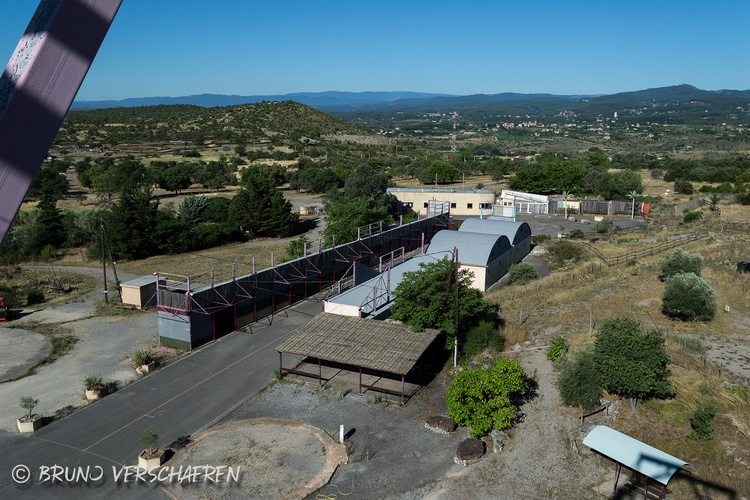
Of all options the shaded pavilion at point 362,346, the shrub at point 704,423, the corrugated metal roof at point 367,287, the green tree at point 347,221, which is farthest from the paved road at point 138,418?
the green tree at point 347,221

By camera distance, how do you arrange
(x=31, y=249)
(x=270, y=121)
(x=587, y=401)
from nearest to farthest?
1. (x=587, y=401)
2. (x=31, y=249)
3. (x=270, y=121)

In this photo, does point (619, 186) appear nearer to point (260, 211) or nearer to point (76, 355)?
point (260, 211)

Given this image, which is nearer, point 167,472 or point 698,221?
point 167,472

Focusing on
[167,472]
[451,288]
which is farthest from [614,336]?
[167,472]

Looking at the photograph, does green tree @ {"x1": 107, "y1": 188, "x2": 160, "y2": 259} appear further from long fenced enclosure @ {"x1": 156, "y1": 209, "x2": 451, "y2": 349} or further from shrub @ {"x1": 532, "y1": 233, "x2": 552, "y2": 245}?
shrub @ {"x1": 532, "y1": 233, "x2": 552, "y2": 245}

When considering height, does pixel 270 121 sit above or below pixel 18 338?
above

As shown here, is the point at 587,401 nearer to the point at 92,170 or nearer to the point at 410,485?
the point at 410,485

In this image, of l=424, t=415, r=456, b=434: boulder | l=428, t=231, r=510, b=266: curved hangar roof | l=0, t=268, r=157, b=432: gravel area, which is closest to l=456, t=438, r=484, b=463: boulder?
l=424, t=415, r=456, b=434: boulder

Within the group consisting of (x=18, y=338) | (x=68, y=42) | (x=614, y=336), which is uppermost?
(x=68, y=42)
